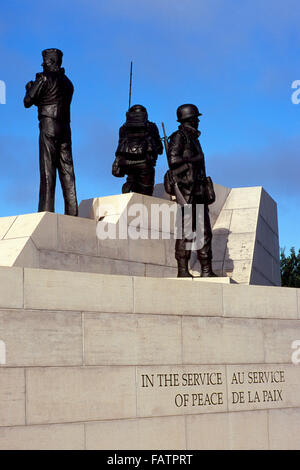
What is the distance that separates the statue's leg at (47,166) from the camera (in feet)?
Result: 49.4

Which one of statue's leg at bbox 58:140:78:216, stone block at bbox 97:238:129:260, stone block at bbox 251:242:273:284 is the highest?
statue's leg at bbox 58:140:78:216

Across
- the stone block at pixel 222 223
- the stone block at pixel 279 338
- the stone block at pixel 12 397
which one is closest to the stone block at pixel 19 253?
the stone block at pixel 12 397

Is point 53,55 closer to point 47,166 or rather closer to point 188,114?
point 47,166

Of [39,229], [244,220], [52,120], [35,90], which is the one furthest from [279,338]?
[244,220]

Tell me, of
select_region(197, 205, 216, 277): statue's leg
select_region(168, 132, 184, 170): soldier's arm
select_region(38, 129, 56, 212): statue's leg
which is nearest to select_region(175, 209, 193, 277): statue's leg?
select_region(197, 205, 216, 277): statue's leg

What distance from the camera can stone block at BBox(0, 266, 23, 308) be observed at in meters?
9.97

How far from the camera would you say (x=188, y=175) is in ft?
47.0

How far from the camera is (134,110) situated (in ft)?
58.0

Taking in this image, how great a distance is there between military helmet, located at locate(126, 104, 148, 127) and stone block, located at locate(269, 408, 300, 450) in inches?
276

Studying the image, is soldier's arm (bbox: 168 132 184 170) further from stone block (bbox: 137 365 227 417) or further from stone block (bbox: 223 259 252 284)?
stone block (bbox: 223 259 252 284)

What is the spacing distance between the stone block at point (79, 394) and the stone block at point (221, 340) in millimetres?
1148

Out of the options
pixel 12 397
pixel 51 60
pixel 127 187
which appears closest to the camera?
pixel 12 397

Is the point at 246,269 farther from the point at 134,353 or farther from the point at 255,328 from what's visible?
the point at 134,353

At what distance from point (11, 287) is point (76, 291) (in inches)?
37.0
